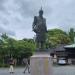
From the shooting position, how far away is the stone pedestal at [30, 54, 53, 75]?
14633 millimetres

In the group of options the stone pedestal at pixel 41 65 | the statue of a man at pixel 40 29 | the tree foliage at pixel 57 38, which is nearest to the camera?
the stone pedestal at pixel 41 65

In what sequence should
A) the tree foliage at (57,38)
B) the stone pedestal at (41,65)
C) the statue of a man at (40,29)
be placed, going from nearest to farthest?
the stone pedestal at (41,65), the statue of a man at (40,29), the tree foliage at (57,38)

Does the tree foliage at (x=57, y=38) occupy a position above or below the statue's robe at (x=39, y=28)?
above

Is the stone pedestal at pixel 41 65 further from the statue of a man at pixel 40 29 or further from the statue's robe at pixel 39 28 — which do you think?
the statue's robe at pixel 39 28

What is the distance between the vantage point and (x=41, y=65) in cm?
1466

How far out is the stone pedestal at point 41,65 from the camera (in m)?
14.6

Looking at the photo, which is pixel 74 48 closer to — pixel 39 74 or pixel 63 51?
pixel 63 51

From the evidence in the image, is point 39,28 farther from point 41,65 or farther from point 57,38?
point 57,38

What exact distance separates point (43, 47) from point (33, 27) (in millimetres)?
1129

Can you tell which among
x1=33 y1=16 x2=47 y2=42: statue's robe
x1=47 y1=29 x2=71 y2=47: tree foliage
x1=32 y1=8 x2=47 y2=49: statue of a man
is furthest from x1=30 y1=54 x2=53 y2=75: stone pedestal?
x1=47 y1=29 x2=71 y2=47: tree foliage

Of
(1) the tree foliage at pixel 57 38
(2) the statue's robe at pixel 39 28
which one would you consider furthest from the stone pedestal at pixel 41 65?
(1) the tree foliage at pixel 57 38

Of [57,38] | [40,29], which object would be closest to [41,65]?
[40,29]

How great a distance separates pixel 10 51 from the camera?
5922 centimetres

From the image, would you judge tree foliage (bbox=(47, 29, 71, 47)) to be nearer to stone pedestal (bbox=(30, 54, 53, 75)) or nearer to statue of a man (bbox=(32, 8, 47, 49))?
statue of a man (bbox=(32, 8, 47, 49))
